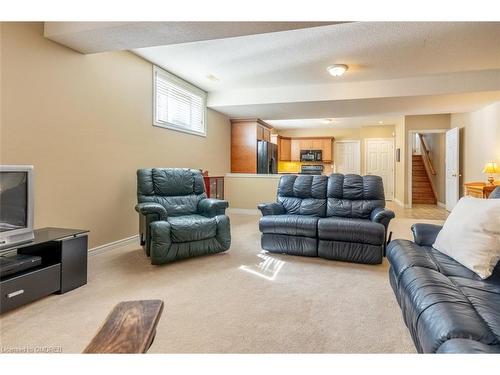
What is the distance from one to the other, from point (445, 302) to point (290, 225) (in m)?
2.17

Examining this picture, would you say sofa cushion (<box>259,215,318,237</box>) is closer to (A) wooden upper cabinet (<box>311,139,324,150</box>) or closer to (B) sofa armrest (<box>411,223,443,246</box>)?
(B) sofa armrest (<box>411,223,443,246</box>)

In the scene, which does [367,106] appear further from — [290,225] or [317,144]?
[317,144]

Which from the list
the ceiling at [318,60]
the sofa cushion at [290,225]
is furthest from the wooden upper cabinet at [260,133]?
the sofa cushion at [290,225]

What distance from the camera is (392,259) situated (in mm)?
2064

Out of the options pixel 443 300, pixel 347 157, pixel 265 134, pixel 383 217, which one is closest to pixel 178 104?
pixel 265 134

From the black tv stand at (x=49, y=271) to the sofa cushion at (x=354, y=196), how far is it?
2705 millimetres

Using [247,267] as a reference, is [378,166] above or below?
above

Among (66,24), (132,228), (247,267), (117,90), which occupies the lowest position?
(247,267)

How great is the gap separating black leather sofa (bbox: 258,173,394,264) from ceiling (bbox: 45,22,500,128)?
159 centimetres

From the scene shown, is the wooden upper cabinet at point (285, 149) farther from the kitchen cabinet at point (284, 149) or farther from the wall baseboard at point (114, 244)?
the wall baseboard at point (114, 244)

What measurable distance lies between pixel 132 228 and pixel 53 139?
1515 mm

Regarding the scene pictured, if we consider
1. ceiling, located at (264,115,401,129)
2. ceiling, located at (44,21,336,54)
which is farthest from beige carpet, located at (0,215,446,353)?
ceiling, located at (264,115,401,129)

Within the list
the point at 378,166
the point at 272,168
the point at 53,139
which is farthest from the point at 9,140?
the point at 378,166

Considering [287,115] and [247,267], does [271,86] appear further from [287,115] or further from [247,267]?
[247,267]
